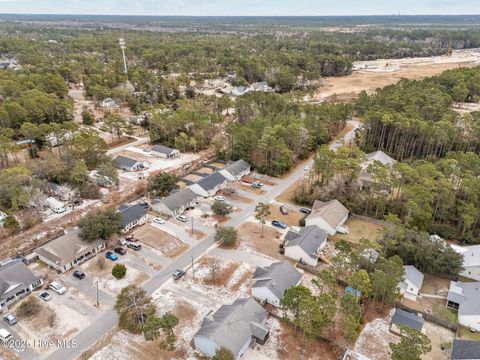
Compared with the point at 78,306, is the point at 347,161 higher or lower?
higher

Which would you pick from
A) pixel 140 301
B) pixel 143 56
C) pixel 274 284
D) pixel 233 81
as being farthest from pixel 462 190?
pixel 143 56

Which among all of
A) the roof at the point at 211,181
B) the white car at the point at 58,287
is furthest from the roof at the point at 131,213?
the white car at the point at 58,287

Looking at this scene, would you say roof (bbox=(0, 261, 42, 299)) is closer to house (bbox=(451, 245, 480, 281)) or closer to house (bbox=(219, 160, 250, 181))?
house (bbox=(219, 160, 250, 181))

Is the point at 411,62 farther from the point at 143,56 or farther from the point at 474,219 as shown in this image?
the point at 474,219

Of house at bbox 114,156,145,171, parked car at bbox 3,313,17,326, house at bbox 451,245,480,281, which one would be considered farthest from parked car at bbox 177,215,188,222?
house at bbox 451,245,480,281

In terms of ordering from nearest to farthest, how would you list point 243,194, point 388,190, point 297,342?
point 297,342 → point 388,190 → point 243,194

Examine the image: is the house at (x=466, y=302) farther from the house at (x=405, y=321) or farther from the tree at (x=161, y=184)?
the tree at (x=161, y=184)
